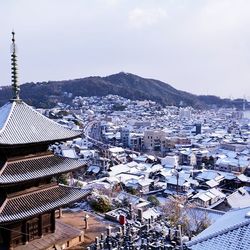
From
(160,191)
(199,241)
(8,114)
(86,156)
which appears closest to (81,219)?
(8,114)

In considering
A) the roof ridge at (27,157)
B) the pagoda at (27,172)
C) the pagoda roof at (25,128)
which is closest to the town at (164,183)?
the pagoda at (27,172)

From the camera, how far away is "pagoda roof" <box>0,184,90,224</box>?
13734 mm

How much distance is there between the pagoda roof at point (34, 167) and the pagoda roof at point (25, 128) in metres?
1.08

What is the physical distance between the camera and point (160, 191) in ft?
174

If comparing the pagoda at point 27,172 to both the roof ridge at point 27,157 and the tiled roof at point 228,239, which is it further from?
the tiled roof at point 228,239

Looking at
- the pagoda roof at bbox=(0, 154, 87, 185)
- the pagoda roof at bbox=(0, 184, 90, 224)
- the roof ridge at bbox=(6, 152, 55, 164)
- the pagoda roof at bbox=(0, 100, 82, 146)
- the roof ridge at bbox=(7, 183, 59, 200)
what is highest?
the pagoda roof at bbox=(0, 100, 82, 146)

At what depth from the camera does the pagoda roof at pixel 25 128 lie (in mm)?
13977

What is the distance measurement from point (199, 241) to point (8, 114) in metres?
9.24

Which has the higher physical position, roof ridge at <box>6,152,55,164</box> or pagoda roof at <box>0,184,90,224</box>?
roof ridge at <box>6,152,55,164</box>

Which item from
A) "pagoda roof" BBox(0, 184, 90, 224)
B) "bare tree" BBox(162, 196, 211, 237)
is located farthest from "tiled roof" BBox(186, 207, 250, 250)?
"bare tree" BBox(162, 196, 211, 237)

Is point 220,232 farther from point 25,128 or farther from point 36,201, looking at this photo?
point 25,128

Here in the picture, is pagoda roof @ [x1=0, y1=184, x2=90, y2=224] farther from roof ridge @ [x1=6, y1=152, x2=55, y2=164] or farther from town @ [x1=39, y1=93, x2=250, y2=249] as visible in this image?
town @ [x1=39, y1=93, x2=250, y2=249]

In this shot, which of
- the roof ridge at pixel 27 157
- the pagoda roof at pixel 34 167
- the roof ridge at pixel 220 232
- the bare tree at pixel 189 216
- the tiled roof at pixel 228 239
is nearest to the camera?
the tiled roof at pixel 228 239

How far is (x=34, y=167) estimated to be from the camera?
49.1ft
